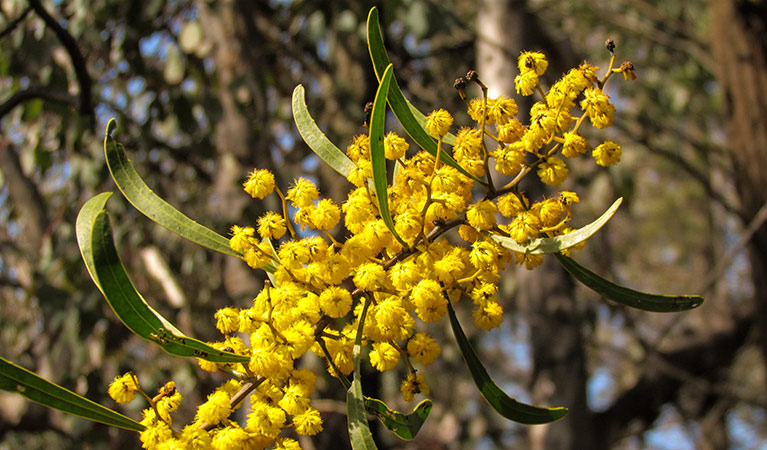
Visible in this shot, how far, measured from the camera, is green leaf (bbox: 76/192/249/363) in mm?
704

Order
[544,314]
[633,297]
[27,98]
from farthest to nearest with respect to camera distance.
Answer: [544,314] → [27,98] → [633,297]

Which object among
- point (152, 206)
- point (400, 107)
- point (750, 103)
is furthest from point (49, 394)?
point (750, 103)

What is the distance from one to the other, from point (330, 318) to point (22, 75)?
2715 millimetres

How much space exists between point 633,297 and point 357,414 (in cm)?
40

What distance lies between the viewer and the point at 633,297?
2.87 ft

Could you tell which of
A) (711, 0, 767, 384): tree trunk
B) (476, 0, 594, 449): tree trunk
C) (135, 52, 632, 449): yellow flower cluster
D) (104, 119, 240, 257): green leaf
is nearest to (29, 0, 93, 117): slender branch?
(104, 119, 240, 257): green leaf

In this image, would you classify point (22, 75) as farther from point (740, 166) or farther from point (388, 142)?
point (740, 166)

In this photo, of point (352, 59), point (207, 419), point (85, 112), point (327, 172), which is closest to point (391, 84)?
point (207, 419)

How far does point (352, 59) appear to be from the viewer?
3391 mm

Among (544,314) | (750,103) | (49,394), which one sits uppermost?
(750,103)

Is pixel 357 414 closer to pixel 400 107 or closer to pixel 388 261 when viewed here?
pixel 388 261

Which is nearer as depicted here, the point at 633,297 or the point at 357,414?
the point at 357,414

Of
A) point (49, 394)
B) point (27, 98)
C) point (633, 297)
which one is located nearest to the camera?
point (49, 394)

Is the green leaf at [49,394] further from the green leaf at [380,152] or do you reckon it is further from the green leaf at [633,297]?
the green leaf at [633,297]
